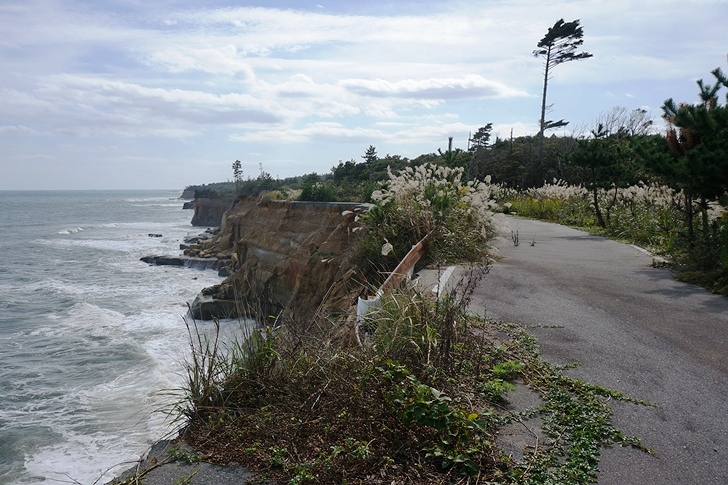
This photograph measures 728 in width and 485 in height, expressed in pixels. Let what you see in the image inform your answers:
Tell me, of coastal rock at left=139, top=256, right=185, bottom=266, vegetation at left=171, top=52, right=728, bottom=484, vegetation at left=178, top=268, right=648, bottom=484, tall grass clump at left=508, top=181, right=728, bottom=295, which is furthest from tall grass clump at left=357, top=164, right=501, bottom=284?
coastal rock at left=139, top=256, right=185, bottom=266

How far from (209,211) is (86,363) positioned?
6042cm

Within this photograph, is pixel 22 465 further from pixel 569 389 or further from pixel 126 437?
pixel 569 389

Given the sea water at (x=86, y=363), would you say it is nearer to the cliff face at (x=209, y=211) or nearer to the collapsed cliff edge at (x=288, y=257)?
the collapsed cliff edge at (x=288, y=257)

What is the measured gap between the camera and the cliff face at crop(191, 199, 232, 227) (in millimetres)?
72250

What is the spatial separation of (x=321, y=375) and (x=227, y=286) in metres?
18.2

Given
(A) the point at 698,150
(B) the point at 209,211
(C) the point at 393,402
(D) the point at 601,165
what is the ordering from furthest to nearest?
→ (B) the point at 209,211, (D) the point at 601,165, (A) the point at 698,150, (C) the point at 393,402

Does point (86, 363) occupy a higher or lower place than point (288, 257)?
lower

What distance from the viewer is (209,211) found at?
2881 inches

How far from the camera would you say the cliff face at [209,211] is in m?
72.2

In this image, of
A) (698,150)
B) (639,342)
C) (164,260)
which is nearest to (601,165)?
(698,150)

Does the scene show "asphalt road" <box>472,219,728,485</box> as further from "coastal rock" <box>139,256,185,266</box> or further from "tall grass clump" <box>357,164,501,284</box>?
"coastal rock" <box>139,256,185,266</box>

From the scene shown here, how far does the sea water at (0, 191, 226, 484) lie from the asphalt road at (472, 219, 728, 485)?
346 centimetres

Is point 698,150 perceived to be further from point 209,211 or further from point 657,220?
point 209,211

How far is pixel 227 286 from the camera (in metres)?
22.1
